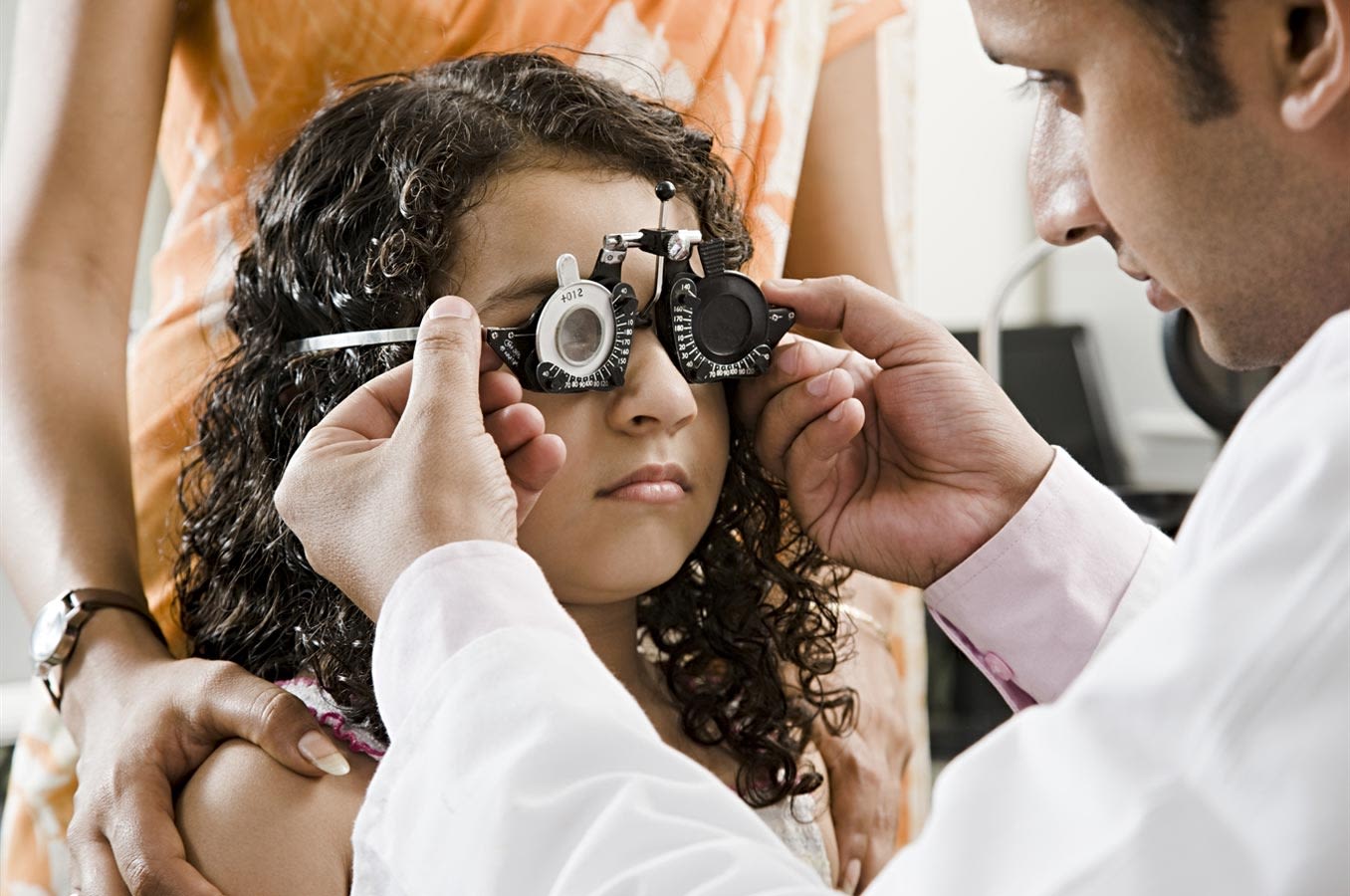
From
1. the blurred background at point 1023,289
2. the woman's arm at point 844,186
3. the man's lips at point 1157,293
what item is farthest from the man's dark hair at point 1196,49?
the blurred background at point 1023,289

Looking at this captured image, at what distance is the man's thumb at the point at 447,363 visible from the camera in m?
0.95

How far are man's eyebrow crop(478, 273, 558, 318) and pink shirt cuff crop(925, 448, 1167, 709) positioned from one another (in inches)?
16.1

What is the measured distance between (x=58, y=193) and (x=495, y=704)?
2.59 ft

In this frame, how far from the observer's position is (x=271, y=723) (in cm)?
108

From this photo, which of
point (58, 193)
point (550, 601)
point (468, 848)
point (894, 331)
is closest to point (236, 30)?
point (58, 193)

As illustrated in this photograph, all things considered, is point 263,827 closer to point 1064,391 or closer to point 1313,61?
point 1313,61

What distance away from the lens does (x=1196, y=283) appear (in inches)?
35.1

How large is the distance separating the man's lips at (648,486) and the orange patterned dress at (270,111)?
1.15ft

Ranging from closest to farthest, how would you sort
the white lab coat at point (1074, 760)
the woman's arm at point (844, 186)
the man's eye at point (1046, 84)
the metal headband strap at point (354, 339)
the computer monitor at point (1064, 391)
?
1. the white lab coat at point (1074, 760)
2. the man's eye at point (1046, 84)
3. the metal headband strap at point (354, 339)
4. the woman's arm at point (844, 186)
5. the computer monitor at point (1064, 391)

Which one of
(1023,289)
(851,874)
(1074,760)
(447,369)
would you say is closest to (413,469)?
(447,369)

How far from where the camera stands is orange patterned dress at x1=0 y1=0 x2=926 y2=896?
1.38 metres

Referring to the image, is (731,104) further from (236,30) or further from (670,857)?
(670,857)

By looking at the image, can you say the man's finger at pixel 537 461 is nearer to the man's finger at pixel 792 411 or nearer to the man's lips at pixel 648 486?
the man's lips at pixel 648 486

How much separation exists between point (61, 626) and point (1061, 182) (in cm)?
87
